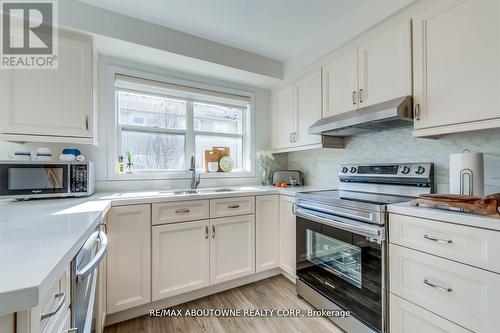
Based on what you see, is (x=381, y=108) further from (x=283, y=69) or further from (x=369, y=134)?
(x=283, y=69)

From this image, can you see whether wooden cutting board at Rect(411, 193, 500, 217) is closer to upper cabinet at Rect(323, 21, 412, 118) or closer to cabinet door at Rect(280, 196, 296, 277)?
upper cabinet at Rect(323, 21, 412, 118)

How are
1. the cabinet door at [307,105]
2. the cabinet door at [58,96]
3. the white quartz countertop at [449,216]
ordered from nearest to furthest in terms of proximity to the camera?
the white quartz countertop at [449,216] → the cabinet door at [58,96] → the cabinet door at [307,105]

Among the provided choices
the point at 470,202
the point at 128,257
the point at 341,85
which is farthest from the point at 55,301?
the point at 341,85

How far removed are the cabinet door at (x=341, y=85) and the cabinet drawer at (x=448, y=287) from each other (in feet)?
3.86

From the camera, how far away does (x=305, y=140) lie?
234 cm

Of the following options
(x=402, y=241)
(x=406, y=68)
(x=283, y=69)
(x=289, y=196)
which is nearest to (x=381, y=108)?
(x=406, y=68)

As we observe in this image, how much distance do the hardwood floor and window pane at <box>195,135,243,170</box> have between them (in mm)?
1435

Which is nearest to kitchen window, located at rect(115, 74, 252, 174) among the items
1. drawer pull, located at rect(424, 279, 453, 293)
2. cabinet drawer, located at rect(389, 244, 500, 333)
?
cabinet drawer, located at rect(389, 244, 500, 333)

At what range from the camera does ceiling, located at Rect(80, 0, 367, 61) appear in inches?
67.3

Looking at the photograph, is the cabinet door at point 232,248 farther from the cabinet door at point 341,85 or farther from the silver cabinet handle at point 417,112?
the silver cabinet handle at point 417,112

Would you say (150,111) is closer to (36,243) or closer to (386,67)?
(36,243)

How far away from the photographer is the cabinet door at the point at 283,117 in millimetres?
2572

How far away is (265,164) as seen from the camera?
2832 millimetres

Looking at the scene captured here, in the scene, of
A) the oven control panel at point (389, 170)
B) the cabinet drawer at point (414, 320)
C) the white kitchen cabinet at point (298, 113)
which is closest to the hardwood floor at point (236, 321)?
the cabinet drawer at point (414, 320)
